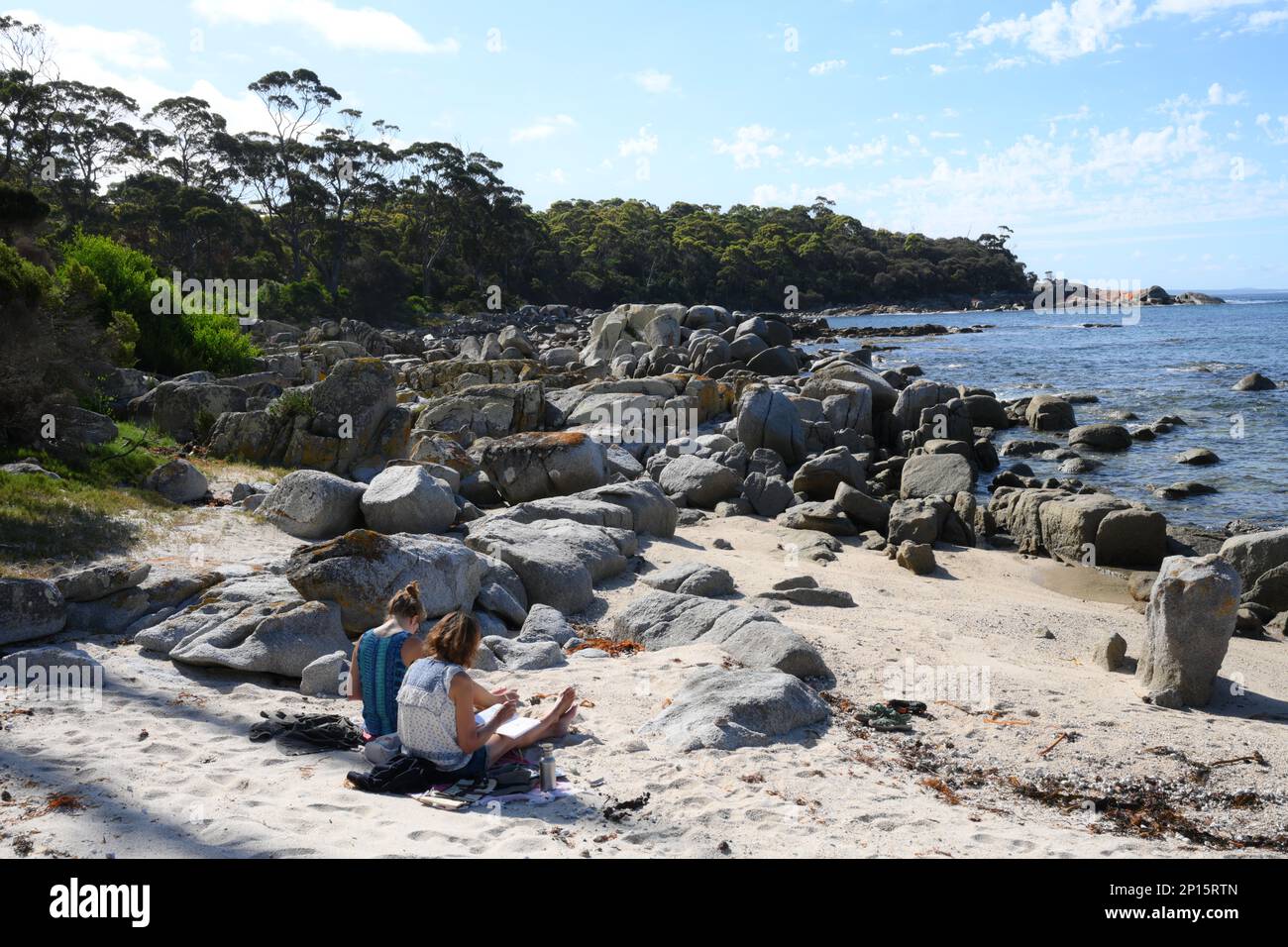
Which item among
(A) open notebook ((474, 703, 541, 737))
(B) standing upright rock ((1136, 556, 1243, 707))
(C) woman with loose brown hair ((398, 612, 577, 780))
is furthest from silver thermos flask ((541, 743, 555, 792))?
(B) standing upright rock ((1136, 556, 1243, 707))

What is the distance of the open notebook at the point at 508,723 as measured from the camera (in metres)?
5.69

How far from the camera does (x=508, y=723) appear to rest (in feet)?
19.3

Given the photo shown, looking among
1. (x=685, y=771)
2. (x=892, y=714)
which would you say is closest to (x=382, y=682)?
(x=685, y=771)

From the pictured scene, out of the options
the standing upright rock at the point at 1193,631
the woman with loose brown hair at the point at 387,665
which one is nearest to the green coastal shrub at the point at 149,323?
the woman with loose brown hair at the point at 387,665

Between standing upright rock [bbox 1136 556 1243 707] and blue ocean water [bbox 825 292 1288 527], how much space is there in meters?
10.3

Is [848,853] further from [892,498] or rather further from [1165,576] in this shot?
[892,498]

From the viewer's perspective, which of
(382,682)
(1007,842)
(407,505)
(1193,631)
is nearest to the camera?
(1007,842)

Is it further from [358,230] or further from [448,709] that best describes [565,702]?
[358,230]

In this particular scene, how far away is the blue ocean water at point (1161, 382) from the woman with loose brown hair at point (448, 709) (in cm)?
1512

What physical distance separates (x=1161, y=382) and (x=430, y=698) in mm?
37340

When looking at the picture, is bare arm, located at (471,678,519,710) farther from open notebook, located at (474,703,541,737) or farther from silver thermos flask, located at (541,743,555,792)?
silver thermos flask, located at (541,743,555,792)

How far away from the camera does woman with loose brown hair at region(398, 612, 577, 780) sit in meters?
5.35

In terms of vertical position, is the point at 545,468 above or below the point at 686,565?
above

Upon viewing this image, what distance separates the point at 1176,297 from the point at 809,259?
6842 cm
